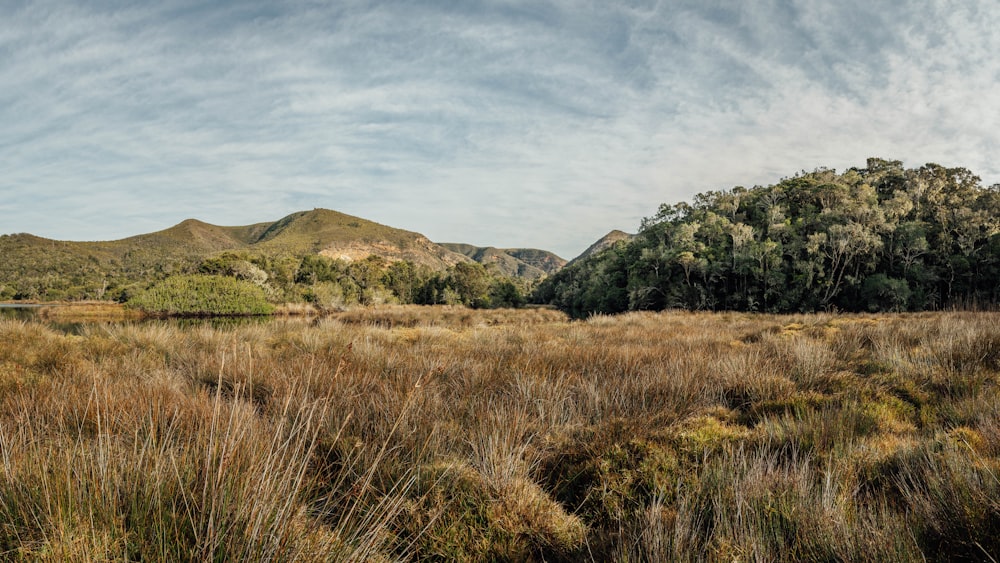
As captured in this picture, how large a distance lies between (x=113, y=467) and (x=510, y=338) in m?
9.31

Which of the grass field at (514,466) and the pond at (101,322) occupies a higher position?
the grass field at (514,466)

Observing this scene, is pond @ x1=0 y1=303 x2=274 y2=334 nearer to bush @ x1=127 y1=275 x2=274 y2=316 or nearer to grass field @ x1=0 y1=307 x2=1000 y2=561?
grass field @ x1=0 y1=307 x2=1000 y2=561

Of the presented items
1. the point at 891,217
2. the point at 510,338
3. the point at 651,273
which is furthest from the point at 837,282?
the point at 510,338

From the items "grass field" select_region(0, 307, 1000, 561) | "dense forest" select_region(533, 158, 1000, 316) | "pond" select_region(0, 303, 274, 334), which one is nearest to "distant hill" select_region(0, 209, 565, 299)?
"pond" select_region(0, 303, 274, 334)

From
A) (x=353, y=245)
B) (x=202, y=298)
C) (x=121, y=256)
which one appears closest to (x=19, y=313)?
(x=202, y=298)

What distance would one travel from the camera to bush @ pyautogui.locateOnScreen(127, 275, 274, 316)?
57.5 metres

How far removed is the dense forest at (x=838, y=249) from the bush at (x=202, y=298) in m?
49.7

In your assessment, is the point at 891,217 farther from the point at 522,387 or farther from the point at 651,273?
the point at 522,387

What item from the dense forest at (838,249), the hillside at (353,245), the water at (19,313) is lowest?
the water at (19,313)

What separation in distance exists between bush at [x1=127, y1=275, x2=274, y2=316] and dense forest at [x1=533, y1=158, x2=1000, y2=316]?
4975cm

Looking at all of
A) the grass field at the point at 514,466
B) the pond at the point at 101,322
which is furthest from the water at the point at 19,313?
the grass field at the point at 514,466

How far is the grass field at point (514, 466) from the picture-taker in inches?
68.6

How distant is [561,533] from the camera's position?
2.47 metres

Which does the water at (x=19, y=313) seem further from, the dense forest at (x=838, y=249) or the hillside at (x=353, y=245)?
the hillside at (x=353, y=245)
